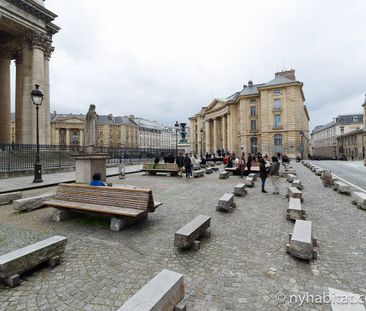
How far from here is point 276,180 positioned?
362 inches

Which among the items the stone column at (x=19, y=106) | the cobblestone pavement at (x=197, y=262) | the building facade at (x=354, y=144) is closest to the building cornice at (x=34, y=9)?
the stone column at (x=19, y=106)

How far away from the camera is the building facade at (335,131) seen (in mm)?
82562

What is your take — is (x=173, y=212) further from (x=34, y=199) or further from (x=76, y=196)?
(x=34, y=199)

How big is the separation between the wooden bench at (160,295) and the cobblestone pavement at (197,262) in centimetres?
34

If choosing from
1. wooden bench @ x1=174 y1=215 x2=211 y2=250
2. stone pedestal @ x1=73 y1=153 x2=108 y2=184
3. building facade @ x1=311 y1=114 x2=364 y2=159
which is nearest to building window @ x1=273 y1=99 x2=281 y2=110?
building facade @ x1=311 y1=114 x2=364 y2=159

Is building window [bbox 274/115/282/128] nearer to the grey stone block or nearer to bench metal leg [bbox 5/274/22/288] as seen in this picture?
the grey stone block

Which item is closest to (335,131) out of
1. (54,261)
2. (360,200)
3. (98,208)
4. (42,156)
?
(360,200)

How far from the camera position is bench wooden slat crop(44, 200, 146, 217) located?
15.4 ft

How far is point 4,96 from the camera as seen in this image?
25.7m

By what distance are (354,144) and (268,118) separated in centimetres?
3183

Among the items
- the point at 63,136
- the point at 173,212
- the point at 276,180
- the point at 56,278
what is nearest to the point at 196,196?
the point at 173,212

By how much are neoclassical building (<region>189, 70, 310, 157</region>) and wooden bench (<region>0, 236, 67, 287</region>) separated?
45148 millimetres

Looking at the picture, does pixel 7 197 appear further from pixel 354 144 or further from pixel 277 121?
pixel 354 144

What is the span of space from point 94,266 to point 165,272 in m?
1.54
